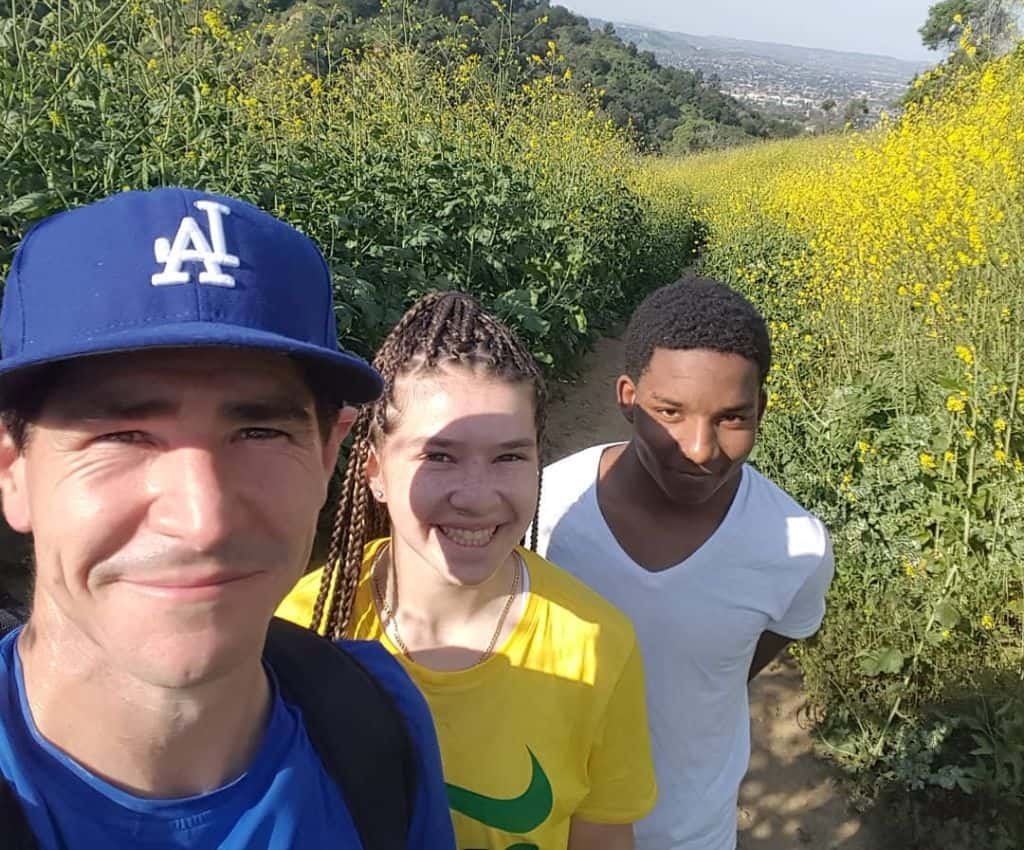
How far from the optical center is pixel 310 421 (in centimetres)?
77

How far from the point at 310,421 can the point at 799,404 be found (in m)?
3.96

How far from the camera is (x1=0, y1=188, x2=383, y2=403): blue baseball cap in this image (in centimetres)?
65

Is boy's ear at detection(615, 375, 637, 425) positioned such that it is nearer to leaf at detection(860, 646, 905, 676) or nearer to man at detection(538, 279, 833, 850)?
man at detection(538, 279, 833, 850)

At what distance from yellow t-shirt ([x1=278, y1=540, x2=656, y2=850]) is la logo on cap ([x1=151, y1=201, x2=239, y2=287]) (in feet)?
2.19

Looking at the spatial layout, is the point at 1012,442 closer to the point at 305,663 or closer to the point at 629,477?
the point at 629,477

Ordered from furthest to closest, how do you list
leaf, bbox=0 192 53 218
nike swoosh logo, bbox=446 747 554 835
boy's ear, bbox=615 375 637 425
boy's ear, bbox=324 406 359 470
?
leaf, bbox=0 192 53 218 < boy's ear, bbox=615 375 637 425 < nike swoosh logo, bbox=446 747 554 835 < boy's ear, bbox=324 406 359 470

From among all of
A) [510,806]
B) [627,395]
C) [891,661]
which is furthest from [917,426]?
[510,806]

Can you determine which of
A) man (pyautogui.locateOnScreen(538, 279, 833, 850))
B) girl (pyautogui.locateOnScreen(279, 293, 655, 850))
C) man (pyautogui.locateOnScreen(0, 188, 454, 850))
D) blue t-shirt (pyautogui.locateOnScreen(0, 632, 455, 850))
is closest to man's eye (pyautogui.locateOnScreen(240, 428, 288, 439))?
man (pyautogui.locateOnScreen(0, 188, 454, 850))

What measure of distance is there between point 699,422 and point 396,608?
0.67m

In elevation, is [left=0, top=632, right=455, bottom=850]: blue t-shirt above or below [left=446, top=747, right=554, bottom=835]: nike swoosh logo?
above

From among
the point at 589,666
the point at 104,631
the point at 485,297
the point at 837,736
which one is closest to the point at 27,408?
the point at 104,631

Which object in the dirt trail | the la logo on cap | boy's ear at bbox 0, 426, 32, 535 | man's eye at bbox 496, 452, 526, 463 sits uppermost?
the la logo on cap

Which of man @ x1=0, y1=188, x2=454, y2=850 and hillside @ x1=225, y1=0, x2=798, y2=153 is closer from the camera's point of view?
man @ x1=0, y1=188, x2=454, y2=850

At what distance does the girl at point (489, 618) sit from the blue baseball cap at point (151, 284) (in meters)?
0.42
